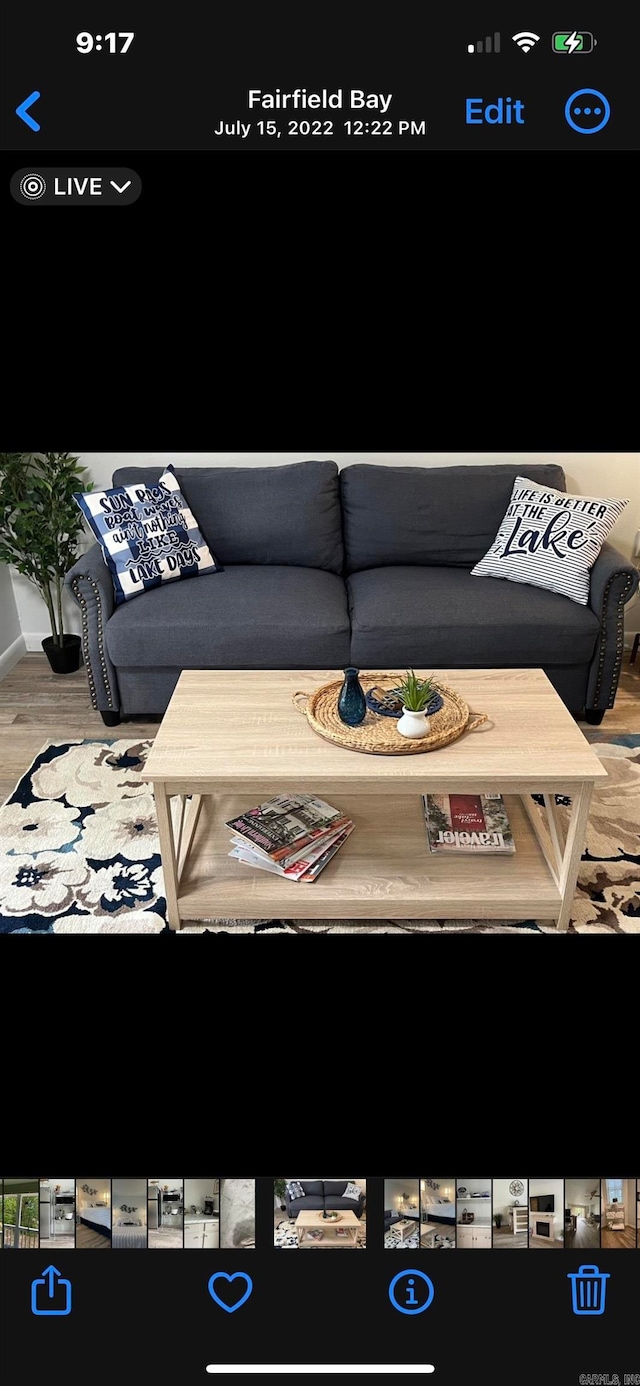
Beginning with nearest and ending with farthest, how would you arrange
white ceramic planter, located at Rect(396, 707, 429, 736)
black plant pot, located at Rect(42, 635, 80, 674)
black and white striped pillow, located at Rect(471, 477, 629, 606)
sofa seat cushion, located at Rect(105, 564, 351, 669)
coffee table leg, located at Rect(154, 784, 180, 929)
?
coffee table leg, located at Rect(154, 784, 180, 929) < white ceramic planter, located at Rect(396, 707, 429, 736) < sofa seat cushion, located at Rect(105, 564, 351, 669) < black and white striped pillow, located at Rect(471, 477, 629, 606) < black plant pot, located at Rect(42, 635, 80, 674)

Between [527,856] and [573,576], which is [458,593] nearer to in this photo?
[573,576]

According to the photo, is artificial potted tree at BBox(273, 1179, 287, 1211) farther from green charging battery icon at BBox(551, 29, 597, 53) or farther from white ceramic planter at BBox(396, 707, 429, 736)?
white ceramic planter at BBox(396, 707, 429, 736)

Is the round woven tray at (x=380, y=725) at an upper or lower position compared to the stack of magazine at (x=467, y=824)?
upper

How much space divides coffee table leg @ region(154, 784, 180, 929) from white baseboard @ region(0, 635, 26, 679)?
177 centimetres

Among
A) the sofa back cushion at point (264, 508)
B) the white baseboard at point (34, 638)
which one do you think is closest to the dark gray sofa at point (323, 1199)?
the sofa back cushion at point (264, 508)

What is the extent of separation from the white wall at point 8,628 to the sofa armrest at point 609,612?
7.30 ft

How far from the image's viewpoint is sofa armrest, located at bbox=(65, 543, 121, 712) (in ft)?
9.07

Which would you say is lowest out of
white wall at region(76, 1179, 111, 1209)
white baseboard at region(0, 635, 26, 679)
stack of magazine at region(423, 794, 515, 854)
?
stack of magazine at region(423, 794, 515, 854)

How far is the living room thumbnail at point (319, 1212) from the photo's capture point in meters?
0.76

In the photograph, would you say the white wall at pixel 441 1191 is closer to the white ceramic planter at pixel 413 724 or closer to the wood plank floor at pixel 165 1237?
the wood plank floor at pixel 165 1237

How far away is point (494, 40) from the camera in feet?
1.76

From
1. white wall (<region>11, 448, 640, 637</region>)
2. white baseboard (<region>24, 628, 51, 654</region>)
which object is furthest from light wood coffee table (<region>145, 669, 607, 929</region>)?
white baseboard (<region>24, 628, 51, 654</region>)

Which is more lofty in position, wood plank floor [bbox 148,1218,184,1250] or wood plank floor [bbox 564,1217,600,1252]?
wood plank floor [bbox 148,1218,184,1250]
